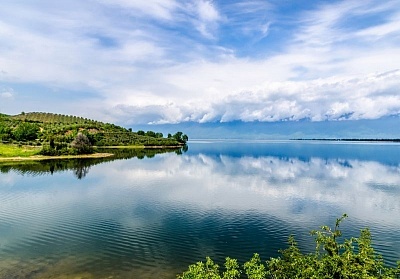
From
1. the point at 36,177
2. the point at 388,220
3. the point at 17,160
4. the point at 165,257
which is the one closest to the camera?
the point at 165,257

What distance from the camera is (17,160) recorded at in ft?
387

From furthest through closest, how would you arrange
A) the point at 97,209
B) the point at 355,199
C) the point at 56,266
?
1. the point at 355,199
2. the point at 97,209
3. the point at 56,266

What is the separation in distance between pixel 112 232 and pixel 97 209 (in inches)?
511

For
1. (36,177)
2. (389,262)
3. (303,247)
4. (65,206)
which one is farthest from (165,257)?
(36,177)

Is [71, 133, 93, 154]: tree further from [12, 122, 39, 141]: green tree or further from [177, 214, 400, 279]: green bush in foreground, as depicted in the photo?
[177, 214, 400, 279]: green bush in foreground

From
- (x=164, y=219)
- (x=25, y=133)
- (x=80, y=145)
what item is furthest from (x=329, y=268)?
(x=25, y=133)

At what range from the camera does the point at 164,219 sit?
43812 mm

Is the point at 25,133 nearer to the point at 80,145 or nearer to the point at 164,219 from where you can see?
the point at 80,145


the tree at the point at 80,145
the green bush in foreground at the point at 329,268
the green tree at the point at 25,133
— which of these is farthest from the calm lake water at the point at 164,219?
the green tree at the point at 25,133

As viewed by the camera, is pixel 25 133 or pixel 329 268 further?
pixel 25 133

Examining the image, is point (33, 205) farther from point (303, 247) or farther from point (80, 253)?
point (303, 247)

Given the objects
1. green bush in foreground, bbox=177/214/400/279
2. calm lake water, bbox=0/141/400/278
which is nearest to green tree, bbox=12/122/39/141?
calm lake water, bbox=0/141/400/278

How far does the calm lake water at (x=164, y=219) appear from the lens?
30109 millimetres

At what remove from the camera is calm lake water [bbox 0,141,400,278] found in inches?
1185
